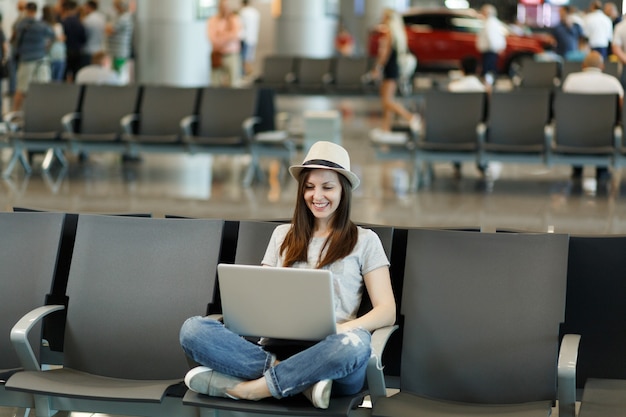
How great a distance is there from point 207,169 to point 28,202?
8.88 ft

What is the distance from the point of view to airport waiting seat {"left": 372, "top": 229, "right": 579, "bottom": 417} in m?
3.90

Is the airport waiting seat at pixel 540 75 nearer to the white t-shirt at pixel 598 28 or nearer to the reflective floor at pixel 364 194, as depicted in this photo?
the white t-shirt at pixel 598 28

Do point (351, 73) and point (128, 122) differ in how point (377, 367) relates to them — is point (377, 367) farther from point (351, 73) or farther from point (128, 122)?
point (351, 73)

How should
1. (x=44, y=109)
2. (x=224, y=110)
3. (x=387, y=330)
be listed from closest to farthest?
(x=387, y=330), (x=224, y=110), (x=44, y=109)

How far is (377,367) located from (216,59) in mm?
11553

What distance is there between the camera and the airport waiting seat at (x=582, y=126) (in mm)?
9758

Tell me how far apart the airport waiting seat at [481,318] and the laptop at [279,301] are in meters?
0.43

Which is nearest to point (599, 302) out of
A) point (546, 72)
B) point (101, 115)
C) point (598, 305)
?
point (598, 305)

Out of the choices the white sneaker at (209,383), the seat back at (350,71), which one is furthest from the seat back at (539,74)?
the white sneaker at (209,383)

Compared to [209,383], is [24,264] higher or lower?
higher

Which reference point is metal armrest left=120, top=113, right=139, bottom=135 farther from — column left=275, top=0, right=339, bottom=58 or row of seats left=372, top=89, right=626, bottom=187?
column left=275, top=0, right=339, bottom=58

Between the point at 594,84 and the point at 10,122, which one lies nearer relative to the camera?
the point at 594,84

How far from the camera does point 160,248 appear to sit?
4.29 metres

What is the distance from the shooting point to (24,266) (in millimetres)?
4391
